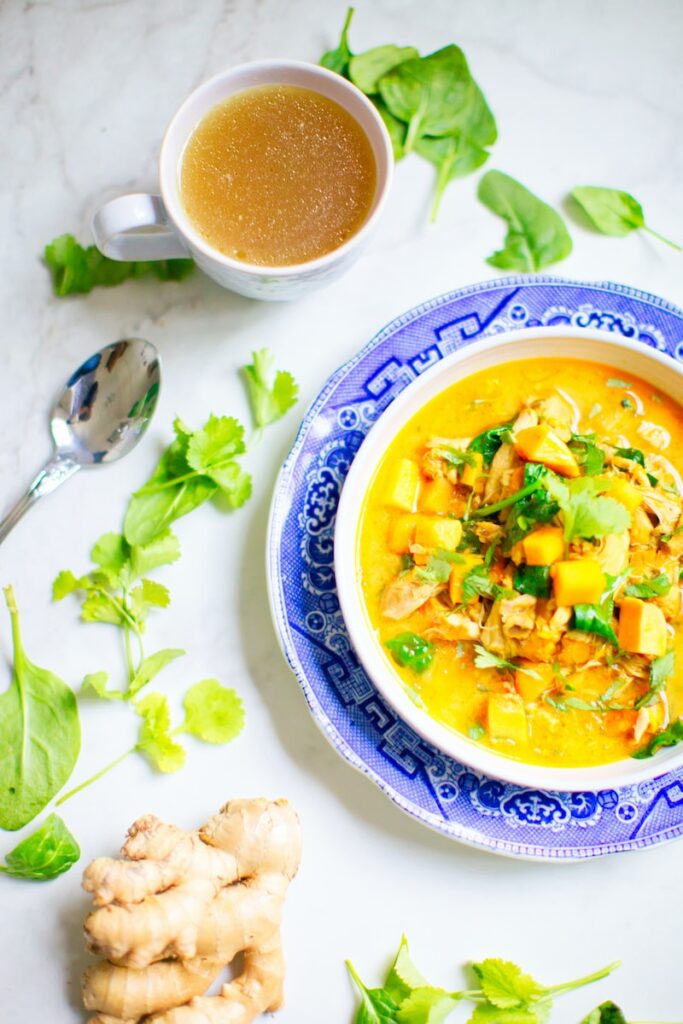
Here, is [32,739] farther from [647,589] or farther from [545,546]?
[647,589]

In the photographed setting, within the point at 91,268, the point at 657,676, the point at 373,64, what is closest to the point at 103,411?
the point at 91,268

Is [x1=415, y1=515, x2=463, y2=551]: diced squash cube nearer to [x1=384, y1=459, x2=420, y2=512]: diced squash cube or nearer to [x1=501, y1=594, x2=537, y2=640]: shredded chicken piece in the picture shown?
[x1=384, y1=459, x2=420, y2=512]: diced squash cube

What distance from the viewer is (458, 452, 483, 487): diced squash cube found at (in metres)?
2.92

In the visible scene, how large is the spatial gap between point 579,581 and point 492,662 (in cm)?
37

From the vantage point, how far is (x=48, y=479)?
318 centimetres

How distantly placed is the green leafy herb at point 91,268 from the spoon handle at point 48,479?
2.06 feet

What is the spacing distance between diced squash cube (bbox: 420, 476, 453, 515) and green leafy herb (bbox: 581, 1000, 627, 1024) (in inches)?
68.7

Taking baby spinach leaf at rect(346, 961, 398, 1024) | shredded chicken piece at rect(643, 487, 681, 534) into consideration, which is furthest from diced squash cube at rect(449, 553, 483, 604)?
baby spinach leaf at rect(346, 961, 398, 1024)

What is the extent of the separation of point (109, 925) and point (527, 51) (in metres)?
3.38

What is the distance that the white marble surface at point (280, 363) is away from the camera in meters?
3.07

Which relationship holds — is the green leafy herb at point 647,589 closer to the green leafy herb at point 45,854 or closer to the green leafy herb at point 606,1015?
the green leafy herb at point 606,1015

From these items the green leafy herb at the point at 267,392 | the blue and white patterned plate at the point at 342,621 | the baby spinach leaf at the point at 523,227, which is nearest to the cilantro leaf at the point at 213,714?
the blue and white patterned plate at the point at 342,621

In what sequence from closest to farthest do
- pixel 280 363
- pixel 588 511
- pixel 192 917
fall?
pixel 588 511, pixel 192 917, pixel 280 363

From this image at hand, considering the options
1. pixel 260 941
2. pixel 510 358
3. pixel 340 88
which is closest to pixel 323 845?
pixel 260 941
